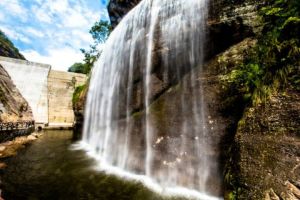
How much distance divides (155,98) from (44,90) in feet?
102

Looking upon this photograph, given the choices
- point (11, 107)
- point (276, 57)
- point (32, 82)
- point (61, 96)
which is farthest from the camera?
point (61, 96)

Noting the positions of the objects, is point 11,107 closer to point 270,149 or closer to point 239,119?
point 239,119

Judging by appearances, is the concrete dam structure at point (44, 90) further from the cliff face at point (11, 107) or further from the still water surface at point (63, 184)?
the still water surface at point (63, 184)

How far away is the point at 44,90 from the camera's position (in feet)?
108

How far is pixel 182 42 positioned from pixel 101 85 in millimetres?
7241

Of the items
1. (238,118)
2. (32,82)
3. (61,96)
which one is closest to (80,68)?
(61,96)

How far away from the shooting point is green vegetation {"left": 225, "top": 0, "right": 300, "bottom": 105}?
11.9 ft

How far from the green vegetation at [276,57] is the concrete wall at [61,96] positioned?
97.9 feet

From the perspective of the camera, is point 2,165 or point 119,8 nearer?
point 2,165

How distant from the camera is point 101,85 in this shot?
12781 mm

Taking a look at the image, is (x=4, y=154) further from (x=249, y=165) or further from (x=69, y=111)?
(x=69, y=111)

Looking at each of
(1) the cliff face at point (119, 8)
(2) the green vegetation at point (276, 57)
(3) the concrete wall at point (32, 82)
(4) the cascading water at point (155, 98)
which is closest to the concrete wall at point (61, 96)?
(3) the concrete wall at point (32, 82)

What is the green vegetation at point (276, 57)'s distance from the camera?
364 cm

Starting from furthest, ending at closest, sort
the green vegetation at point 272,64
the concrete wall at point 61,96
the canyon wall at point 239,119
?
the concrete wall at point 61,96, the green vegetation at point 272,64, the canyon wall at point 239,119
